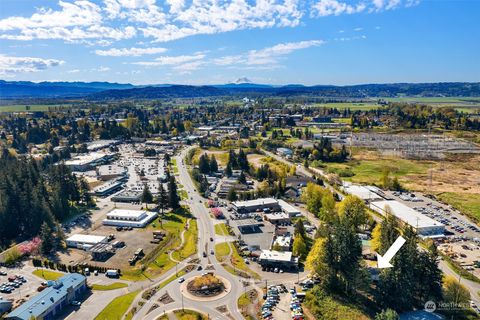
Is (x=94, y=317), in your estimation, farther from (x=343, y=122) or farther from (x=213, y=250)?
(x=343, y=122)

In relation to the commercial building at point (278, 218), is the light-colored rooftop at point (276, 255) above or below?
above

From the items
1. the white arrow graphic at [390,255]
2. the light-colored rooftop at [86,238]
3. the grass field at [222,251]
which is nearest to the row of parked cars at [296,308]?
the white arrow graphic at [390,255]

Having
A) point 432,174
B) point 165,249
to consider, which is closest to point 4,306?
point 165,249

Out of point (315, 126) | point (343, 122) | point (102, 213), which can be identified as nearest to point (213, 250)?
point (102, 213)

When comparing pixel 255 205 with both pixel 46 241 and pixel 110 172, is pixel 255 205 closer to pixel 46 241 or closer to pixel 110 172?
pixel 46 241

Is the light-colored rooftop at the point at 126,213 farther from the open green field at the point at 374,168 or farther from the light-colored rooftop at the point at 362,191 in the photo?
the open green field at the point at 374,168

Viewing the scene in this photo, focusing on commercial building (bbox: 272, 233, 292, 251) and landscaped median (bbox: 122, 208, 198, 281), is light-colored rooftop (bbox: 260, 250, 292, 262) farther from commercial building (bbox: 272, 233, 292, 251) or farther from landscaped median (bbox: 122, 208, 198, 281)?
landscaped median (bbox: 122, 208, 198, 281)
